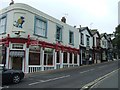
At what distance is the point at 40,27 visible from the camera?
1010 inches

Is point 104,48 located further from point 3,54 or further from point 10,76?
point 10,76

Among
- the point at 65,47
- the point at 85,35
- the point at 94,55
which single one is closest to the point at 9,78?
the point at 65,47

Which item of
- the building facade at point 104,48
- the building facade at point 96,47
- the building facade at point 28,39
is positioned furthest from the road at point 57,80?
the building facade at point 104,48

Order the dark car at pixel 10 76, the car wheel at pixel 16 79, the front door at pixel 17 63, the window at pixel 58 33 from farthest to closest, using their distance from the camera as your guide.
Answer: the window at pixel 58 33 < the front door at pixel 17 63 < the car wheel at pixel 16 79 < the dark car at pixel 10 76

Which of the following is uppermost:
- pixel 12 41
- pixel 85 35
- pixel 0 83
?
pixel 85 35

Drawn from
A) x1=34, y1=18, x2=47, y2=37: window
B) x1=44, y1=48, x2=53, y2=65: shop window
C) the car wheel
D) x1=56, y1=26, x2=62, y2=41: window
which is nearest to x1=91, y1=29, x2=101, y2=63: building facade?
x1=56, y1=26, x2=62, y2=41: window

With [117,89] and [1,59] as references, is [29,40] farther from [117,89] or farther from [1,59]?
[117,89]

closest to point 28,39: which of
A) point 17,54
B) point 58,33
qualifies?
point 17,54

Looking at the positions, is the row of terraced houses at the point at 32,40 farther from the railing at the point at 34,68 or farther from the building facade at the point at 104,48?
the building facade at the point at 104,48

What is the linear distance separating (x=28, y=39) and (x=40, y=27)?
3178 mm

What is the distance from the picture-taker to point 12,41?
74.9 ft

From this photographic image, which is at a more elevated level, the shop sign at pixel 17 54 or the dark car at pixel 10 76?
the shop sign at pixel 17 54

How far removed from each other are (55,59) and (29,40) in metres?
6.19

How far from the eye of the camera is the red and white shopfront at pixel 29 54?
22.8 m
